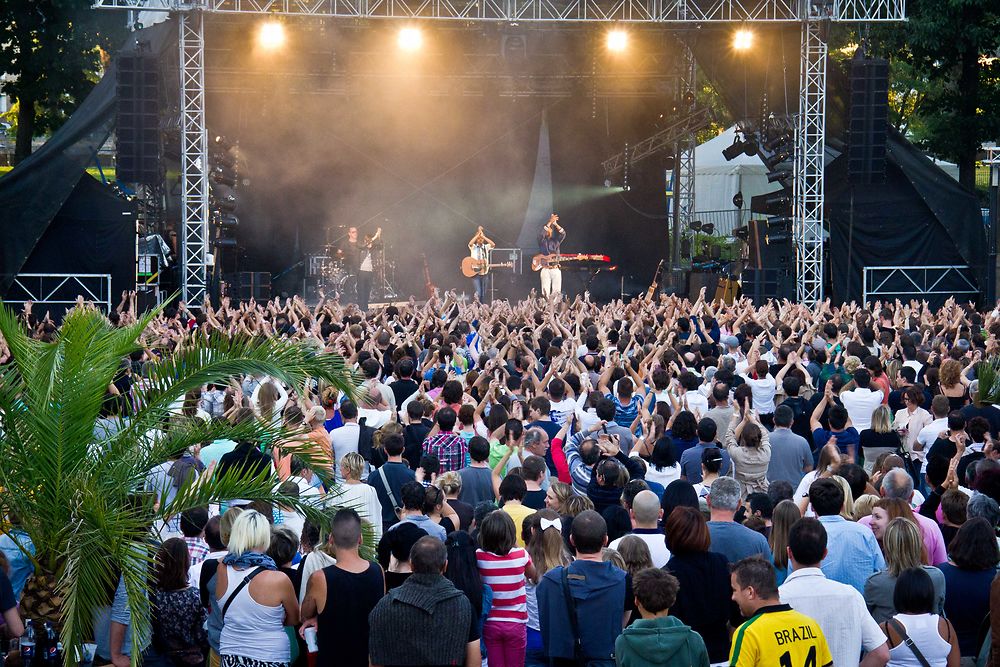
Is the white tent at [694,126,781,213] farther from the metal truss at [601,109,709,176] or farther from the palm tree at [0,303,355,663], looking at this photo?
the palm tree at [0,303,355,663]

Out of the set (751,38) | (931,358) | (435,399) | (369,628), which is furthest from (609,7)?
(369,628)

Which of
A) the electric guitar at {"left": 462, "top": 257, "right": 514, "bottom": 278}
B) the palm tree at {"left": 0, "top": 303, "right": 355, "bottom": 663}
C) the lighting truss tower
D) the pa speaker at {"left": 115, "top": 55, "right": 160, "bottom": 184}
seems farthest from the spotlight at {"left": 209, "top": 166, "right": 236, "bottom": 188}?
the palm tree at {"left": 0, "top": 303, "right": 355, "bottom": 663}

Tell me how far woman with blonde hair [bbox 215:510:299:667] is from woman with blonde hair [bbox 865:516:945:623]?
246 centimetres

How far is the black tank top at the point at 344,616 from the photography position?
5.17 meters

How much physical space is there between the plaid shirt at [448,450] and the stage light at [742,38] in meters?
16.1

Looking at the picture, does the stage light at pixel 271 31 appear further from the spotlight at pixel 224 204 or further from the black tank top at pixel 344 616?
the black tank top at pixel 344 616

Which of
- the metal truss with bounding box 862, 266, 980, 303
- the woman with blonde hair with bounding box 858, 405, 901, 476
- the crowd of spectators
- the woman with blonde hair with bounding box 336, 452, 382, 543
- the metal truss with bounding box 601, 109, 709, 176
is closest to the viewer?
the crowd of spectators

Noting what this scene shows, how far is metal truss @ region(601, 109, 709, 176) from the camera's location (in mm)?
25625

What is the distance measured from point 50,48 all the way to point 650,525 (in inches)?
987

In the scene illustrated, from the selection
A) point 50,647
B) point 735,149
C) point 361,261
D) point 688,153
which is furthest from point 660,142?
point 50,647

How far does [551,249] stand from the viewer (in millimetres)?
26484

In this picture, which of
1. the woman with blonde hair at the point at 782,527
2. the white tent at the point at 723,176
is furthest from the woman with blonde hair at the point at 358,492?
the white tent at the point at 723,176

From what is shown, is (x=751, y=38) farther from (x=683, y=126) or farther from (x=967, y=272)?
(x=967, y=272)

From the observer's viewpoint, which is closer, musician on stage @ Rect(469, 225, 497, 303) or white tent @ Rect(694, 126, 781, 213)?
musician on stage @ Rect(469, 225, 497, 303)
